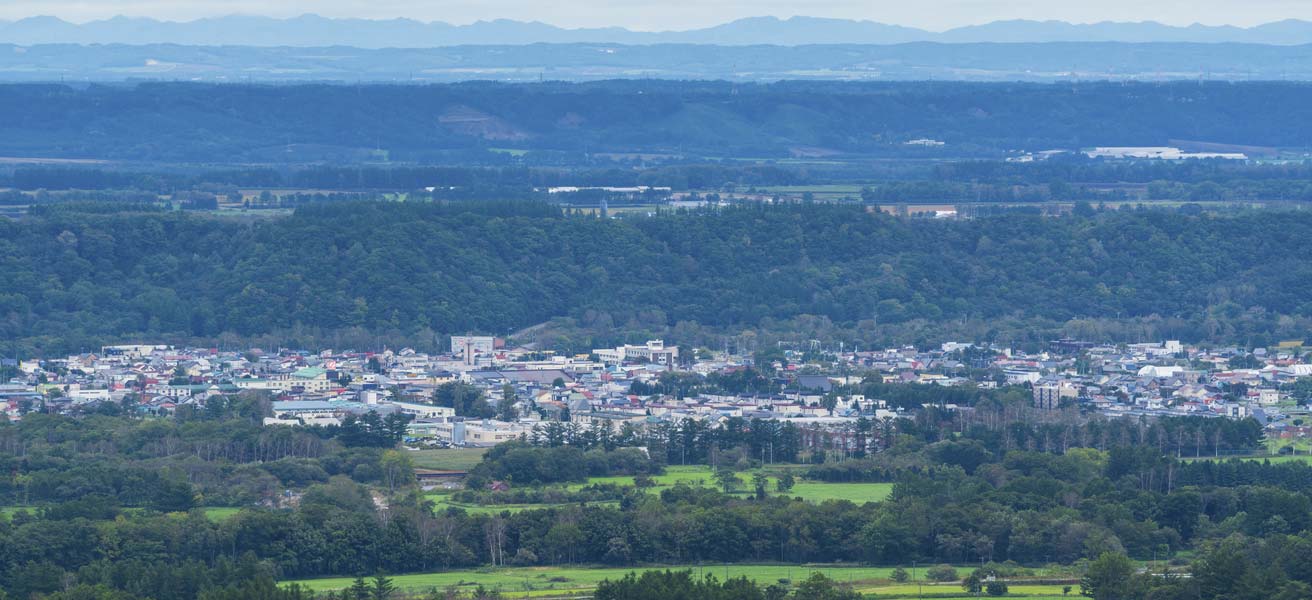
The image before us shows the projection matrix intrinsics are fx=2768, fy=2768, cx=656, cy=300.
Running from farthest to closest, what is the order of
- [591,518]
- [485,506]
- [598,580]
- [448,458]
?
1. [448,458]
2. [485,506]
3. [591,518]
4. [598,580]

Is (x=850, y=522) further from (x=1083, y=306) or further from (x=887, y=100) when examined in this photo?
(x=887, y=100)

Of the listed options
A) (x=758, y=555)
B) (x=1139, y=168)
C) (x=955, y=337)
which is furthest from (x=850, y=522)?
(x=1139, y=168)

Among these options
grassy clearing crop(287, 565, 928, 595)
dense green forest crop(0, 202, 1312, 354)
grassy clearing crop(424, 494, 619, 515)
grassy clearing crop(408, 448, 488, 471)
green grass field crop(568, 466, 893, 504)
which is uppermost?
grassy clearing crop(287, 565, 928, 595)

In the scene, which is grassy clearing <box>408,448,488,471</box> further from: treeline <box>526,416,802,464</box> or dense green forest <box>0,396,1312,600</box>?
treeline <box>526,416,802,464</box>

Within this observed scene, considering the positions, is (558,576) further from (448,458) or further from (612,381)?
(612,381)

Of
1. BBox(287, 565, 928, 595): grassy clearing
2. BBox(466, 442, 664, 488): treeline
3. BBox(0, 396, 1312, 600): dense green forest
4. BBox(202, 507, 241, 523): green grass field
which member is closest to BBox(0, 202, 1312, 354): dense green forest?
BBox(466, 442, 664, 488): treeline

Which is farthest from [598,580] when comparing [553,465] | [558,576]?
[553,465]
